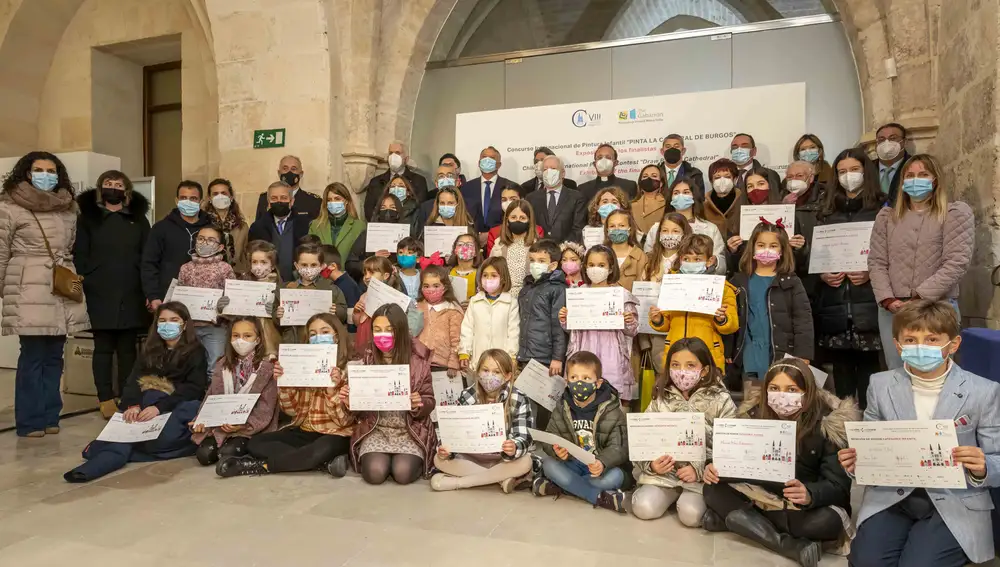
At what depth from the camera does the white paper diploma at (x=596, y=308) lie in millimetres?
4418

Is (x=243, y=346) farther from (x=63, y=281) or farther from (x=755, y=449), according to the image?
(x=755, y=449)

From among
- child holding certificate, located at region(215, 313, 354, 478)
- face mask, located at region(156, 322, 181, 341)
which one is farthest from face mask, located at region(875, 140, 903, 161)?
face mask, located at region(156, 322, 181, 341)

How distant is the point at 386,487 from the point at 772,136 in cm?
473

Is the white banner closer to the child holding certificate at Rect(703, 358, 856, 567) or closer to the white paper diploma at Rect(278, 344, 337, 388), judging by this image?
the white paper diploma at Rect(278, 344, 337, 388)

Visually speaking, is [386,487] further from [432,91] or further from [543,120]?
[432,91]

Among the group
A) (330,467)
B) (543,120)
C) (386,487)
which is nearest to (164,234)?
(330,467)

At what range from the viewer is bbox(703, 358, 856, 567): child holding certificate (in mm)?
3180

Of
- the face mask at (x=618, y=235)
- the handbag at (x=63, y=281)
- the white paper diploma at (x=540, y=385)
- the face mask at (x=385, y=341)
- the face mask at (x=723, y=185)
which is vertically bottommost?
the white paper diploma at (x=540, y=385)

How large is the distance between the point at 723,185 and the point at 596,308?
180 cm

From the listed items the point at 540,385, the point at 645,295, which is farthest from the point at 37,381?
the point at 645,295

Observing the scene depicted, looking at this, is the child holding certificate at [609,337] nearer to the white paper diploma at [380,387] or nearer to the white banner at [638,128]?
the white paper diploma at [380,387]

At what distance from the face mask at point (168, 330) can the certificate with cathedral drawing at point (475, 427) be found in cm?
224

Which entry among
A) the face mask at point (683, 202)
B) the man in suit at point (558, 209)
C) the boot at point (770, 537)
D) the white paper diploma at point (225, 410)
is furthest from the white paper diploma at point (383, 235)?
the boot at point (770, 537)

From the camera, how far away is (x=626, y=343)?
4.66 meters
